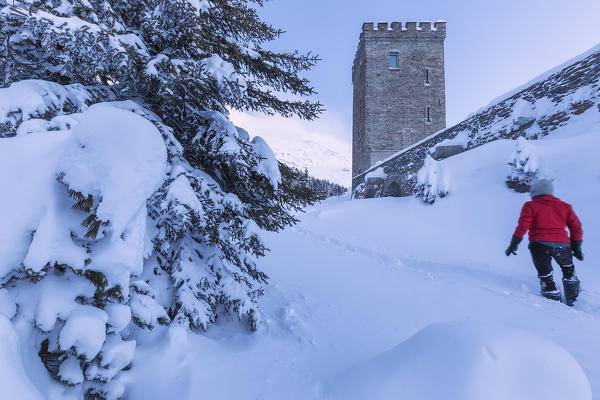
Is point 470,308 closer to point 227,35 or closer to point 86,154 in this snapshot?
point 86,154

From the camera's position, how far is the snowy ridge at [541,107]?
6.54 metres

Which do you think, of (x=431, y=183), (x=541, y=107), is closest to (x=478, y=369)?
(x=431, y=183)

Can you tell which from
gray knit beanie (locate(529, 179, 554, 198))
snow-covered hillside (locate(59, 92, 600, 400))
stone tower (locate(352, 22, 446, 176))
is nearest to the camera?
snow-covered hillside (locate(59, 92, 600, 400))

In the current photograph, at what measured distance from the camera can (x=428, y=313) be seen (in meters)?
3.16

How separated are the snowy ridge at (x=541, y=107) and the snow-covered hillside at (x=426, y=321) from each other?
0.52 metres

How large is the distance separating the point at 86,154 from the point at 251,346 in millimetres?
1941

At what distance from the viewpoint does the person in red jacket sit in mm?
3328

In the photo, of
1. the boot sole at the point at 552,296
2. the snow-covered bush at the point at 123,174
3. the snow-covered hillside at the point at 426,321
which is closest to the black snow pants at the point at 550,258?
the boot sole at the point at 552,296

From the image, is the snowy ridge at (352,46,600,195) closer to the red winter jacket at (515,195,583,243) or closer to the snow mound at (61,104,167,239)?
the red winter jacket at (515,195,583,243)

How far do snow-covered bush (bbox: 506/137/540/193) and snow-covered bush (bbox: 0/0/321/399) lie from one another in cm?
520

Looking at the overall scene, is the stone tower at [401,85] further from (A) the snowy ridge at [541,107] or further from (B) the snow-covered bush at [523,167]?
(B) the snow-covered bush at [523,167]

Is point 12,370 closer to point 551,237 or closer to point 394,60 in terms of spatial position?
point 551,237

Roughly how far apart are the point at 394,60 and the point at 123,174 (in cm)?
2828

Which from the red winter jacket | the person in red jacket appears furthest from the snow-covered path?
the red winter jacket
